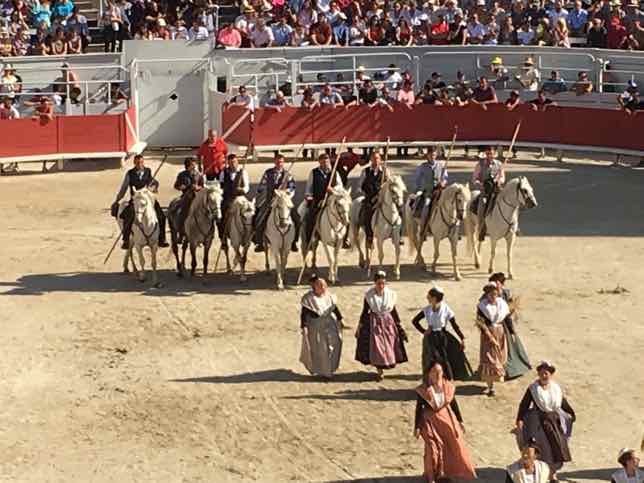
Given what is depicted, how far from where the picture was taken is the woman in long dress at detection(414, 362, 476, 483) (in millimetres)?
15594

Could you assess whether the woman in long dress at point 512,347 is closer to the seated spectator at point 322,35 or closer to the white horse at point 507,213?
the white horse at point 507,213

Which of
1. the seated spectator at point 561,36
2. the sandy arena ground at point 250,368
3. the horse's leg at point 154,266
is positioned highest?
the seated spectator at point 561,36

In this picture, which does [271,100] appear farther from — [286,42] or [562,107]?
[562,107]

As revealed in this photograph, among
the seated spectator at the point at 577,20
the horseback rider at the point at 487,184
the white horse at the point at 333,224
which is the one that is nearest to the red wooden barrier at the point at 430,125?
the seated spectator at the point at 577,20

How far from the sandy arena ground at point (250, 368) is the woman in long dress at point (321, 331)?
0.81 feet

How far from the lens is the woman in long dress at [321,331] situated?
18672 mm

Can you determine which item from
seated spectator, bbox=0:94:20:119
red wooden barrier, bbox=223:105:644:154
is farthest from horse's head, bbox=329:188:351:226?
seated spectator, bbox=0:94:20:119

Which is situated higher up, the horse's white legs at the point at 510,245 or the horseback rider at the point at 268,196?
the horseback rider at the point at 268,196

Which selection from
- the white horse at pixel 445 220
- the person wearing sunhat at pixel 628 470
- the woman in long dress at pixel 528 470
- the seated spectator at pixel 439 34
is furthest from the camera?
the seated spectator at pixel 439 34

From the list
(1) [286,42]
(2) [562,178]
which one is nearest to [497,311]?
(2) [562,178]

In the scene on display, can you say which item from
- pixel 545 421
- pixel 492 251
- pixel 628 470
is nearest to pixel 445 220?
pixel 492 251

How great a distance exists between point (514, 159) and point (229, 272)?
11407 millimetres

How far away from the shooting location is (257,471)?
16.3m

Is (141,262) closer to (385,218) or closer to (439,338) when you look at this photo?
(385,218)
